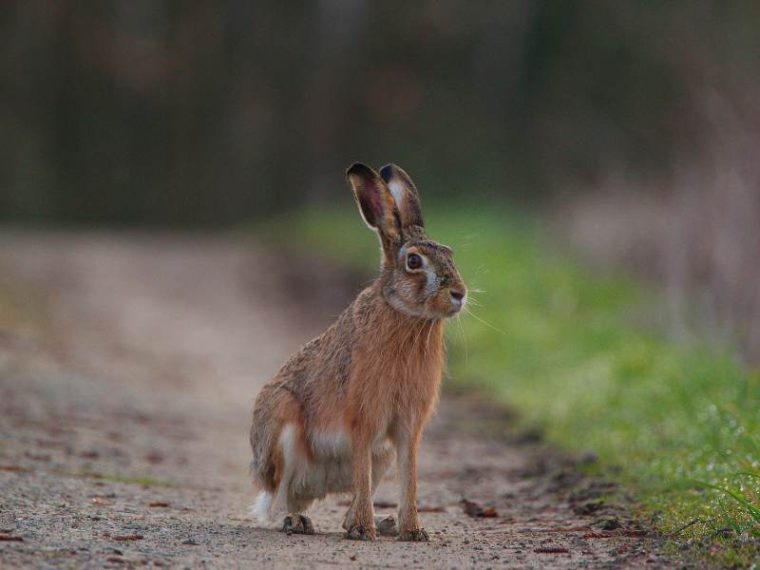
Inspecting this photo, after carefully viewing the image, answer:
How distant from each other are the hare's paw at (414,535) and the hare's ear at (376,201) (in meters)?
1.51

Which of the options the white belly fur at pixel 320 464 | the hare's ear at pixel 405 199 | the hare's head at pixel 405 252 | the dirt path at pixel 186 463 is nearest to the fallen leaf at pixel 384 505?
the dirt path at pixel 186 463

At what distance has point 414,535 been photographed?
21.5 ft

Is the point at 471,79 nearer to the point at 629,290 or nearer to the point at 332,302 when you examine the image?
the point at 332,302

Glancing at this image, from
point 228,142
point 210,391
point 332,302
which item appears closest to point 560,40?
point 228,142

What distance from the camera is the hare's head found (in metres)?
6.60

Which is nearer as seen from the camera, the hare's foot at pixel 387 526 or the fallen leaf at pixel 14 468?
the hare's foot at pixel 387 526

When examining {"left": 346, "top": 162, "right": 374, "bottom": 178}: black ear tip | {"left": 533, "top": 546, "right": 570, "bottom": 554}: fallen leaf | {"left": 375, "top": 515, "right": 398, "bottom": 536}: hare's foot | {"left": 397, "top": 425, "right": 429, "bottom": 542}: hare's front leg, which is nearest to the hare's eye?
{"left": 346, "top": 162, "right": 374, "bottom": 178}: black ear tip

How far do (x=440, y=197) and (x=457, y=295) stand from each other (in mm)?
24401

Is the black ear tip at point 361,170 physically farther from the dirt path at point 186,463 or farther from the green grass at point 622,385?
the dirt path at point 186,463

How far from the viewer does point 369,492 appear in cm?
656

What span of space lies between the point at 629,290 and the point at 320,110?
24157mm

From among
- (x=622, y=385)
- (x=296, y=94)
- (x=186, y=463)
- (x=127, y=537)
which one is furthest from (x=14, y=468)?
(x=296, y=94)

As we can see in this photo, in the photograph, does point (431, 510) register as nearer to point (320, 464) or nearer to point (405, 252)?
point (320, 464)

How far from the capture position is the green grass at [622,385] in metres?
6.57
